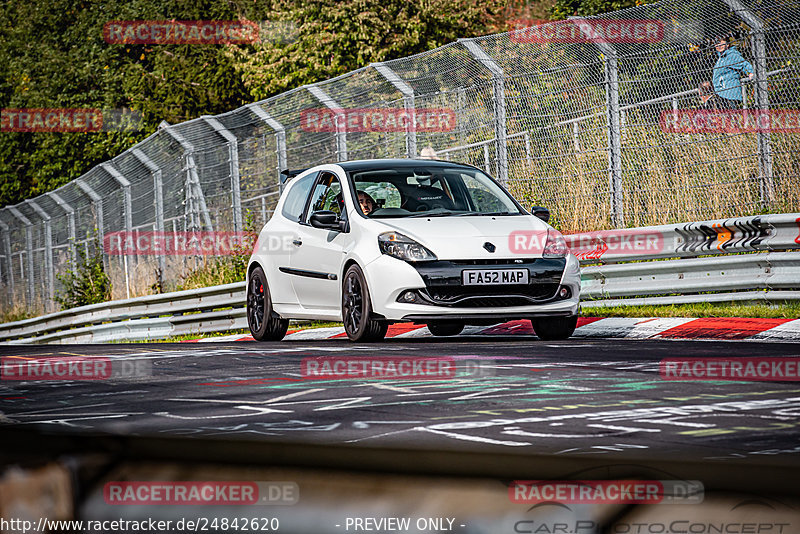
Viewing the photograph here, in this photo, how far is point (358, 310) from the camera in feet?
32.7

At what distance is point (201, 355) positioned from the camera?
9055 millimetres

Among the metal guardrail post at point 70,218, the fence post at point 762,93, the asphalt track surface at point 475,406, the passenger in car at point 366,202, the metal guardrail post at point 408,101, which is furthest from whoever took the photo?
the metal guardrail post at point 70,218

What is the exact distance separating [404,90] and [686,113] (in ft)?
12.2

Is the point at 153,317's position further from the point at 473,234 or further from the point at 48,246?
the point at 48,246

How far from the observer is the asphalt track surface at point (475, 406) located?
3.68 metres

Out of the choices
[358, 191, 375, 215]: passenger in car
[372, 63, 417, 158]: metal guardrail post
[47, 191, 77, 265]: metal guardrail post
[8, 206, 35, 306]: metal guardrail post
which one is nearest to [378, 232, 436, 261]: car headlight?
[358, 191, 375, 215]: passenger in car

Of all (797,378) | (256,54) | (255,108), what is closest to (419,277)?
(797,378)

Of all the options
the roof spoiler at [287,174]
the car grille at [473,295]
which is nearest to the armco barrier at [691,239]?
the car grille at [473,295]

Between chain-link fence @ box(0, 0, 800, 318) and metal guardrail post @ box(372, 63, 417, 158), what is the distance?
0.02m

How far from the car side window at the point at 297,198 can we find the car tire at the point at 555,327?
8.47 feet

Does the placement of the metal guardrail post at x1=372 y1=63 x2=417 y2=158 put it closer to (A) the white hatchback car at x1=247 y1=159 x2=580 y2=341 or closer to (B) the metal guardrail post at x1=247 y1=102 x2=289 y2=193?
(B) the metal guardrail post at x1=247 y1=102 x2=289 y2=193

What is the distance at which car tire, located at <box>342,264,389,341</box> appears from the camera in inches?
383

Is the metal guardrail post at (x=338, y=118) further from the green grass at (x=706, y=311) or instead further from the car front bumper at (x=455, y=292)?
the car front bumper at (x=455, y=292)

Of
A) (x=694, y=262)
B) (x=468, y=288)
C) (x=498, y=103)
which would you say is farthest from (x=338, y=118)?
(x=468, y=288)
